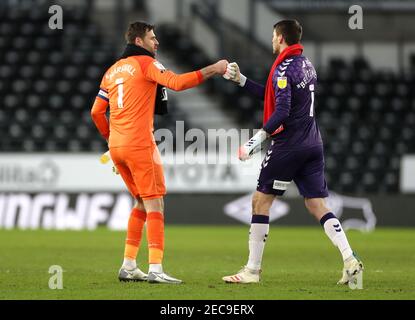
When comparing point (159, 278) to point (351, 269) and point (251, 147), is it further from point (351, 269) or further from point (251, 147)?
point (351, 269)

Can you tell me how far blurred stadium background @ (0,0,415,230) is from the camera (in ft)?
71.4

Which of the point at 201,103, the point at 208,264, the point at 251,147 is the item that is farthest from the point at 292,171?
the point at 201,103

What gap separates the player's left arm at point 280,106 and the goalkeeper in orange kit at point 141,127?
1.77 ft

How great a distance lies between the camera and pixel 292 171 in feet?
32.2

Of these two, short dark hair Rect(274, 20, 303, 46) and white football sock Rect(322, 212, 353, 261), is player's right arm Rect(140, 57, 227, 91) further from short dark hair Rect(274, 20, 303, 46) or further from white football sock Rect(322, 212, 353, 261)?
white football sock Rect(322, 212, 353, 261)

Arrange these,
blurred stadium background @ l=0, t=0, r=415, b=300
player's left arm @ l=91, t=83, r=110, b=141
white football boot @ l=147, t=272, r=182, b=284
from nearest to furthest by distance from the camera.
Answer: white football boot @ l=147, t=272, r=182, b=284 < player's left arm @ l=91, t=83, r=110, b=141 < blurred stadium background @ l=0, t=0, r=415, b=300

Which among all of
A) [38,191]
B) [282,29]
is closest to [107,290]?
[282,29]

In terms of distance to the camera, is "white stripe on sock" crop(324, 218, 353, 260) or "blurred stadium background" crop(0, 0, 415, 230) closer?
"white stripe on sock" crop(324, 218, 353, 260)

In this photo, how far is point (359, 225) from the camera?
2164 centimetres

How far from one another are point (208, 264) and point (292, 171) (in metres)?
2.87

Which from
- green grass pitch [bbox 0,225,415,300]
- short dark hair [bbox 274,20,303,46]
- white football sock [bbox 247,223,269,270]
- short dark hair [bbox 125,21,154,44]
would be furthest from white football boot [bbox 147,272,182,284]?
short dark hair [bbox 274,20,303,46]

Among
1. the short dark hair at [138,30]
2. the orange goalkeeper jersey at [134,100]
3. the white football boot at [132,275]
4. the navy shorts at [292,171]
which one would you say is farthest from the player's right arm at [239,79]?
the white football boot at [132,275]

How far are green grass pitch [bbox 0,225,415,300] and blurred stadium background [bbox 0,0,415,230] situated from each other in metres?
1.59
